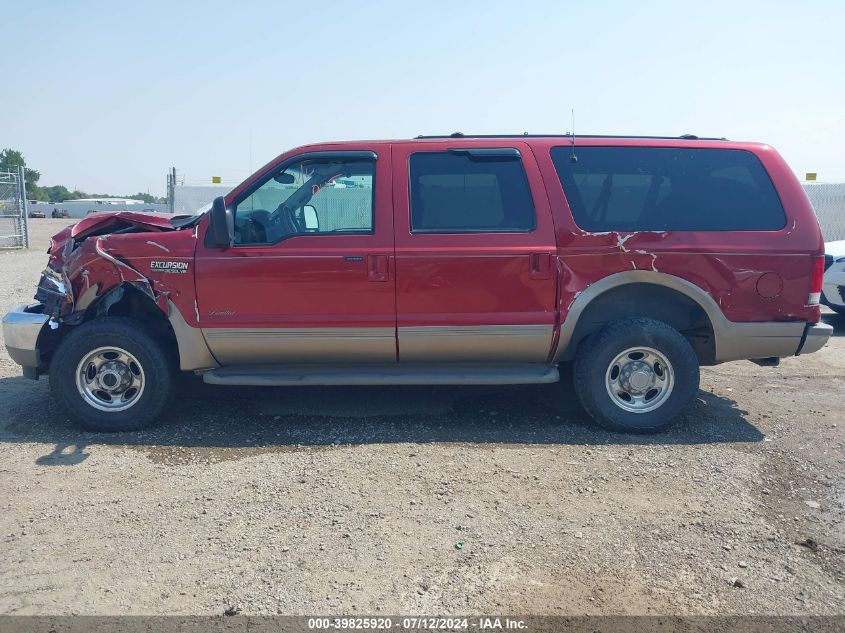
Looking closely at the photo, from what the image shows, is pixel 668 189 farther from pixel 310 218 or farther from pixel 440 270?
pixel 310 218

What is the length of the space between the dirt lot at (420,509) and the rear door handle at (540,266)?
113 centimetres

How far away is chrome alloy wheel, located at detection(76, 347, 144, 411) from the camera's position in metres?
5.25

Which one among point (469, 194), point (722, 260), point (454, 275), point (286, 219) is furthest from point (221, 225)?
point (722, 260)

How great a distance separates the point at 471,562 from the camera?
347 centimetres

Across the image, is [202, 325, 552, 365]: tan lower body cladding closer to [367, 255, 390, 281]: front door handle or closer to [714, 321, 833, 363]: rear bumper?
[367, 255, 390, 281]: front door handle

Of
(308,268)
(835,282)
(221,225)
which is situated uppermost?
(221,225)

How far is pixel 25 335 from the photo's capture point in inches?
210

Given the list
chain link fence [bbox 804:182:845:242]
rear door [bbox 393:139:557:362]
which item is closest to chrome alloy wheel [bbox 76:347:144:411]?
rear door [bbox 393:139:557:362]

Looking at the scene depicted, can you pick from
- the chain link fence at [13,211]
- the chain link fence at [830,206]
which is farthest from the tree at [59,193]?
the chain link fence at [830,206]

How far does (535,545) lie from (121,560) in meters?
2.00

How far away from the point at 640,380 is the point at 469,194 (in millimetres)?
1821

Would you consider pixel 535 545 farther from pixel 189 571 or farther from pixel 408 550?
pixel 189 571

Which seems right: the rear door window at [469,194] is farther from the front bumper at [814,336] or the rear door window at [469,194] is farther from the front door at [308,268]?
the front bumper at [814,336]

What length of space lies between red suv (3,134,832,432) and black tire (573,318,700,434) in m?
0.01
